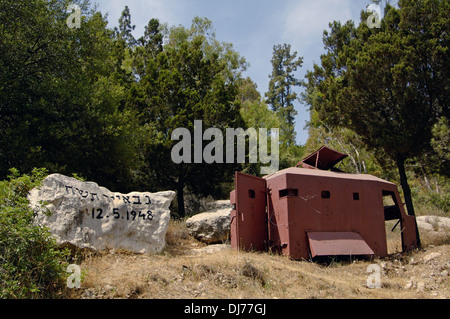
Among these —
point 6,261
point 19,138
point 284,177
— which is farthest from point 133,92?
point 6,261

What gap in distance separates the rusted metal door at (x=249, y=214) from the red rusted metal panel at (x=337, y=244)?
52.5 inches

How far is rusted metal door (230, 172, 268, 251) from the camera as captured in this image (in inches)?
364

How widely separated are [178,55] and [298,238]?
437 inches

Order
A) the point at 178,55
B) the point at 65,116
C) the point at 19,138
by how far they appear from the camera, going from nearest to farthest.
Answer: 1. the point at 19,138
2. the point at 65,116
3. the point at 178,55

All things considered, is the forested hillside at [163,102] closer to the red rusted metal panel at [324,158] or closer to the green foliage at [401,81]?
the green foliage at [401,81]

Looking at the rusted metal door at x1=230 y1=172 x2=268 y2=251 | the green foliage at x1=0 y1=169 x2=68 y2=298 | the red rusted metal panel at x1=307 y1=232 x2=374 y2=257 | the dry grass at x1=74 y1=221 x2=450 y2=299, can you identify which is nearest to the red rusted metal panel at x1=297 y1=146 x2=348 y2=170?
the rusted metal door at x1=230 y1=172 x2=268 y2=251

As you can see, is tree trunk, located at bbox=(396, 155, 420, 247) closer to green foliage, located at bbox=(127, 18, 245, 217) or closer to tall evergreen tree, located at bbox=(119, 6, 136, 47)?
green foliage, located at bbox=(127, 18, 245, 217)

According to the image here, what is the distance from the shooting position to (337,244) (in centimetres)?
901

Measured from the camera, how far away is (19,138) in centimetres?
1100

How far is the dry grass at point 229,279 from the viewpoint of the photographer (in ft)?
20.3

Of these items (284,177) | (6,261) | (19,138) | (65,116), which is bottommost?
(6,261)

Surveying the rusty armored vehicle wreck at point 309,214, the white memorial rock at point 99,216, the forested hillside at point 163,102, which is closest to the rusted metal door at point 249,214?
the rusty armored vehicle wreck at point 309,214

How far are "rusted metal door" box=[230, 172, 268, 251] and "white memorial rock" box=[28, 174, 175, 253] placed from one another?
179 centimetres
